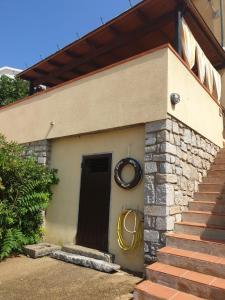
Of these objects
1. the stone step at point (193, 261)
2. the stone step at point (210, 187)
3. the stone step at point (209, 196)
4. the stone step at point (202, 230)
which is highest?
the stone step at point (210, 187)

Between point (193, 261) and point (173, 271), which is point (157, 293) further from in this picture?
point (193, 261)

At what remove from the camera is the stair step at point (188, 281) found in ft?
13.5

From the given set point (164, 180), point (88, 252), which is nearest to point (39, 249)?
point (88, 252)

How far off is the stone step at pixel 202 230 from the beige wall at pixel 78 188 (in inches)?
35.0

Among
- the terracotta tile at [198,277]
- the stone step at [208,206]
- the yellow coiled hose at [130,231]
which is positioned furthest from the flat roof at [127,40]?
the terracotta tile at [198,277]

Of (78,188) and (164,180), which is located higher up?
(164,180)

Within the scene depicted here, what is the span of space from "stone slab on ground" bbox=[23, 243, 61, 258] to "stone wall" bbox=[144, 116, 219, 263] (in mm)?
2656

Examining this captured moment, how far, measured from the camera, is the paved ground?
4793mm

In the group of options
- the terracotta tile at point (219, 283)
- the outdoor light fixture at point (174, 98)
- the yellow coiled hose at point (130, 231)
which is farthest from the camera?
the outdoor light fixture at point (174, 98)

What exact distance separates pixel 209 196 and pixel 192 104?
7.44 feet

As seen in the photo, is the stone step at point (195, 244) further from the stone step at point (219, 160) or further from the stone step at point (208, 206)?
the stone step at point (219, 160)

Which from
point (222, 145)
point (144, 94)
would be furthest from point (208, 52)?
point (144, 94)

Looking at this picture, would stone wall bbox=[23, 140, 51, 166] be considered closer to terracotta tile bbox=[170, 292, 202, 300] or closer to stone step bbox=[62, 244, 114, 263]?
stone step bbox=[62, 244, 114, 263]

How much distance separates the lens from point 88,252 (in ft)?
21.6
